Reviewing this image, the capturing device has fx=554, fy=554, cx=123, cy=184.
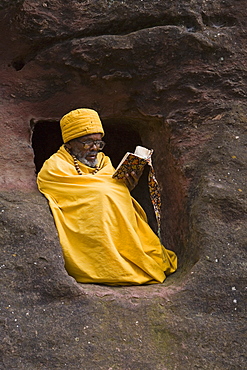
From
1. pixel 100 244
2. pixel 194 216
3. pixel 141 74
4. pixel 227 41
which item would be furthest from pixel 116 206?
pixel 227 41

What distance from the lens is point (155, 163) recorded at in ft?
16.1

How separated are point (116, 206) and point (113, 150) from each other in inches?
61.1

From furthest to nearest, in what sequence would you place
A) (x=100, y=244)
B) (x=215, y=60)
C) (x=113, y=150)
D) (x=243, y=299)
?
(x=113, y=150)
(x=215, y=60)
(x=100, y=244)
(x=243, y=299)

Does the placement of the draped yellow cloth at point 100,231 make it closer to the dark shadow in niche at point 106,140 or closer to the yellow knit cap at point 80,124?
the yellow knit cap at point 80,124

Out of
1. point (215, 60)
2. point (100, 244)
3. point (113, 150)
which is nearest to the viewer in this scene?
point (100, 244)

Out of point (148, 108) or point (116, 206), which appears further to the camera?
point (148, 108)

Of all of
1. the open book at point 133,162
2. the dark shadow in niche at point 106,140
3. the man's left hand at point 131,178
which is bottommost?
the dark shadow in niche at point 106,140

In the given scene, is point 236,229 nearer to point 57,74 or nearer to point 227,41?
point 227,41

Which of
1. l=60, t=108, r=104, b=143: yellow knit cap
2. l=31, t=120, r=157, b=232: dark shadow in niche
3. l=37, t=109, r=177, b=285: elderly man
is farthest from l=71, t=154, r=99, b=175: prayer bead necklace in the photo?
l=31, t=120, r=157, b=232: dark shadow in niche

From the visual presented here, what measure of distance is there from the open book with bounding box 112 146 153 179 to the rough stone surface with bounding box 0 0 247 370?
1.43 ft

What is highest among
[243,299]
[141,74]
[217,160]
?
[141,74]

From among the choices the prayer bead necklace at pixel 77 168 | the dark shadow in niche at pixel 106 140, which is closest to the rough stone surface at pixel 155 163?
the dark shadow in niche at pixel 106 140

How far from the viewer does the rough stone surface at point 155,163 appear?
10.9 feet

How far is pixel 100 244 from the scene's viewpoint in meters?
3.86
